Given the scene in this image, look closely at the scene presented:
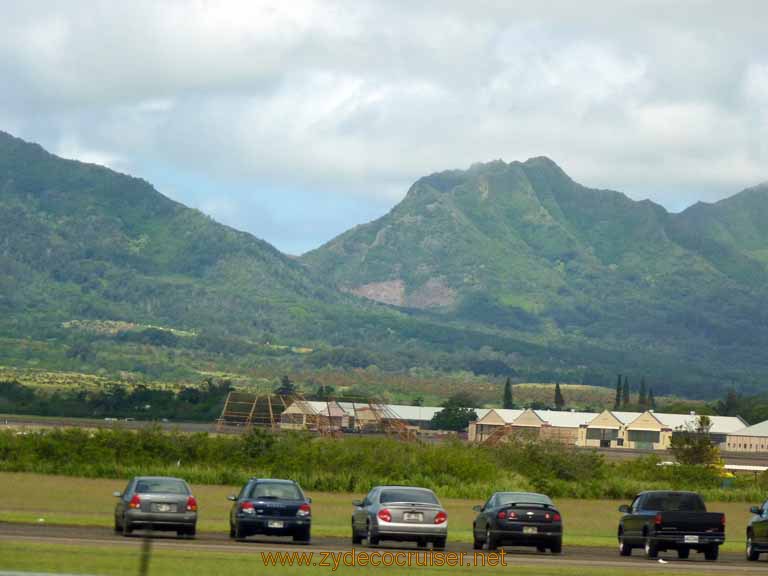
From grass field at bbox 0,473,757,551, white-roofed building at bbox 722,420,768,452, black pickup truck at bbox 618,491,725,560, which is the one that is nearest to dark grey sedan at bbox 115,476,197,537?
grass field at bbox 0,473,757,551

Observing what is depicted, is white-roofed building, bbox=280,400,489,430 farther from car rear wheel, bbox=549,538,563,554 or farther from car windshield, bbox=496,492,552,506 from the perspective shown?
car rear wheel, bbox=549,538,563,554

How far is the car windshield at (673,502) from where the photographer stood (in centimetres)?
4622

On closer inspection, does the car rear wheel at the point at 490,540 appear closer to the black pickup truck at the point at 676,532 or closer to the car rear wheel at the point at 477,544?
the car rear wheel at the point at 477,544

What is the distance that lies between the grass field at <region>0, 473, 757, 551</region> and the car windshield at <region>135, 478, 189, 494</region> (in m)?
5.85

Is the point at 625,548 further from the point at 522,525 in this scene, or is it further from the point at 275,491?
the point at 275,491

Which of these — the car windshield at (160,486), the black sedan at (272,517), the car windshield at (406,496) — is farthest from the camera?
the car windshield at (160,486)

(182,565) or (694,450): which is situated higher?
(694,450)

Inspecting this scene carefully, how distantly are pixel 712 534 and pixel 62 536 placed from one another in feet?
62.4

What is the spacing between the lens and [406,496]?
42.6 meters

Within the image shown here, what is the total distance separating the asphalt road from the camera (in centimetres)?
3850

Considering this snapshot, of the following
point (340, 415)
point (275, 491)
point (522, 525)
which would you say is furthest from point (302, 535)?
point (340, 415)

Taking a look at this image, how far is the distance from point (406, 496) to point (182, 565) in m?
11.7

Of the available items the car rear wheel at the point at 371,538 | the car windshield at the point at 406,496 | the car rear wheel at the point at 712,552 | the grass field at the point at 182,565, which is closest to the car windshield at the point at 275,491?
the car rear wheel at the point at 371,538

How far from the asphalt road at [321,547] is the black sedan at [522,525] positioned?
0.50 m
